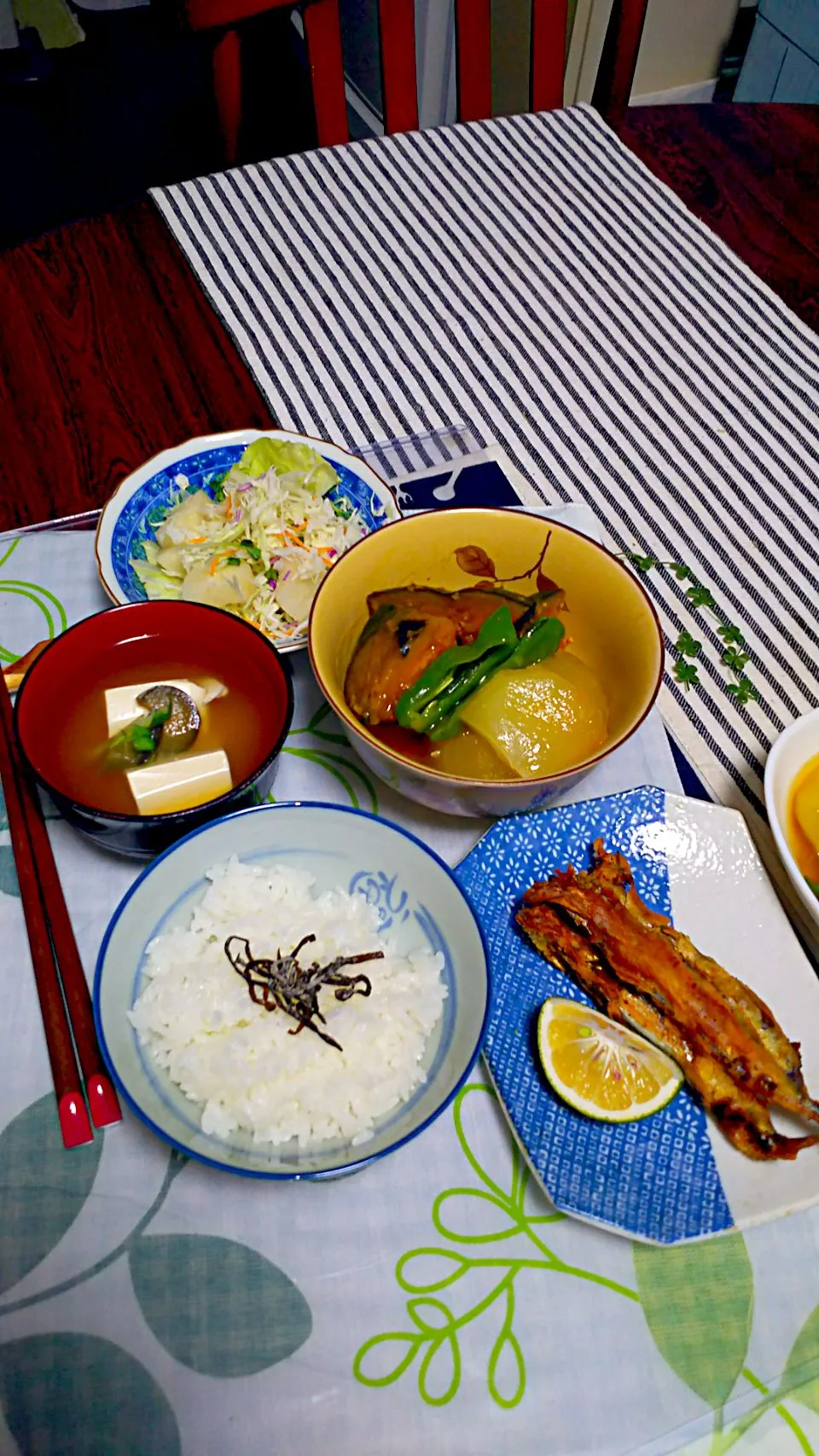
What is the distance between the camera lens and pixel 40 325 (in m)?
1.90

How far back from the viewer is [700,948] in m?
1.14

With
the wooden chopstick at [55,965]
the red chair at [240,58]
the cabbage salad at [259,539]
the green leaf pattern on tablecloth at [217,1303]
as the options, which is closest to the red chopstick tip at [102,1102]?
the wooden chopstick at [55,965]

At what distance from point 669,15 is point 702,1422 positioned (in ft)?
17.6

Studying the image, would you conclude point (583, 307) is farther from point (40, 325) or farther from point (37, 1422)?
point (37, 1422)

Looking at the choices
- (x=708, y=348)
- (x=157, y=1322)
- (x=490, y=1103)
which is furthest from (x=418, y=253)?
(x=157, y=1322)

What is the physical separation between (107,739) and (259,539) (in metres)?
0.41

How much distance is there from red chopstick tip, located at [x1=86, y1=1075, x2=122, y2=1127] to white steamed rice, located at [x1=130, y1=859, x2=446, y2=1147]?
0.21ft

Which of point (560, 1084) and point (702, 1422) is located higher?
point (560, 1084)

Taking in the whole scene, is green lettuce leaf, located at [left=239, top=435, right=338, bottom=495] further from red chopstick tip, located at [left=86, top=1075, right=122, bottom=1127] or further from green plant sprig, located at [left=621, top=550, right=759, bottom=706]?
red chopstick tip, located at [left=86, top=1075, right=122, bottom=1127]

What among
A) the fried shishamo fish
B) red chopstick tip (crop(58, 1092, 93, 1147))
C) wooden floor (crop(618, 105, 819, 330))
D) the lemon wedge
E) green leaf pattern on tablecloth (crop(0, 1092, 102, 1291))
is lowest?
green leaf pattern on tablecloth (crop(0, 1092, 102, 1291))

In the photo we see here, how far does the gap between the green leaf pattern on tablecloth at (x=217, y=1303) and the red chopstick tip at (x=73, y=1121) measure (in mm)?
115

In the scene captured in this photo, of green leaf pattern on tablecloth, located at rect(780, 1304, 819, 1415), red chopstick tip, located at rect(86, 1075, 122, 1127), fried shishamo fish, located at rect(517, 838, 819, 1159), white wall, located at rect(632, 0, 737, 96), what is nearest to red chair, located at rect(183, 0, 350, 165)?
fried shishamo fish, located at rect(517, 838, 819, 1159)

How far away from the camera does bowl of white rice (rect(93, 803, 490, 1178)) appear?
960 mm

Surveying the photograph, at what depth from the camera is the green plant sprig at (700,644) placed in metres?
Answer: 1.46
